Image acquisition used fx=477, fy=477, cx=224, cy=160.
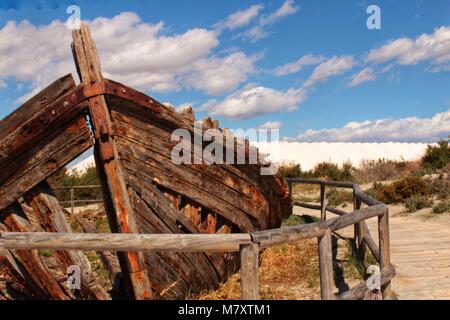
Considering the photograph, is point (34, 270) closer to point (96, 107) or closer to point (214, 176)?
point (96, 107)

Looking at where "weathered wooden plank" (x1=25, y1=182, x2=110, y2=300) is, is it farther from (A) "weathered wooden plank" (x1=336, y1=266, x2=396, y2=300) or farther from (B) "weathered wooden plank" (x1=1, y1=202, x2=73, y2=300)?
(A) "weathered wooden plank" (x1=336, y1=266, x2=396, y2=300)

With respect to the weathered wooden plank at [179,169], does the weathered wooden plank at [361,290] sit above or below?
below

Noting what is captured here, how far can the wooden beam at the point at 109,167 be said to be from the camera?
432 cm

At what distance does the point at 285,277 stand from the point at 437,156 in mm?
18069

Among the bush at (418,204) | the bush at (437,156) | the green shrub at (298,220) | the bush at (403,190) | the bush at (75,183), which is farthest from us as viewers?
the bush at (437,156)

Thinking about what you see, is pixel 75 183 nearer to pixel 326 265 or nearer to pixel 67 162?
pixel 67 162

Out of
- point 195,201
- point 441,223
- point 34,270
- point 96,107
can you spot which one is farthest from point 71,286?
point 441,223

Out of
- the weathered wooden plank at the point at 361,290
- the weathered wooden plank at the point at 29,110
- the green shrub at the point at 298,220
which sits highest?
the weathered wooden plank at the point at 29,110

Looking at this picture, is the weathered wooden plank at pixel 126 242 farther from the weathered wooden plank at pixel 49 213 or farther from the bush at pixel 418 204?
the bush at pixel 418 204

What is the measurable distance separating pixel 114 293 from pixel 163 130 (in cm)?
203

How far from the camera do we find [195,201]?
515 cm

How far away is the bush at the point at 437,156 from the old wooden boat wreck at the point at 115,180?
59.1 feet

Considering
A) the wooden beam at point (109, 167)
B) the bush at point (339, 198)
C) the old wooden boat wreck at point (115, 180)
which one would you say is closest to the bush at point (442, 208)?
the bush at point (339, 198)

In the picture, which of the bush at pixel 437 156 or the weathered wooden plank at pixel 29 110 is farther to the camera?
the bush at pixel 437 156
